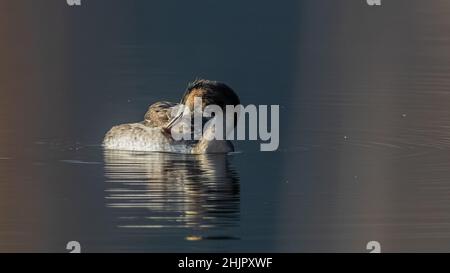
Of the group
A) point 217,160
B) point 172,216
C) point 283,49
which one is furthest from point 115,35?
point 172,216

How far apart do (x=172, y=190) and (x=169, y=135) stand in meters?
2.37

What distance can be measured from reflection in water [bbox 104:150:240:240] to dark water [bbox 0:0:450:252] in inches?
0.9

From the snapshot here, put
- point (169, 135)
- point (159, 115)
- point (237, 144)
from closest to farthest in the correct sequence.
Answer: point (169, 135)
point (237, 144)
point (159, 115)

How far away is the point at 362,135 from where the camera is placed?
1834 centimetres

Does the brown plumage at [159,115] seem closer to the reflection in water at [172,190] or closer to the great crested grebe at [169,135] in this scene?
the great crested grebe at [169,135]

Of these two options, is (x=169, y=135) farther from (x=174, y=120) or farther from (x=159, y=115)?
(x=159, y=115)

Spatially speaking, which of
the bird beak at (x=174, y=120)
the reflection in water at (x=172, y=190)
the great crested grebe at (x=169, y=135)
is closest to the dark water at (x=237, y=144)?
the reflection in water at (x=172, y=190)

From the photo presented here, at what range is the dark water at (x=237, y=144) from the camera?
47.0 ft

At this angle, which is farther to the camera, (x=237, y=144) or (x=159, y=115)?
(x=159, y=115)

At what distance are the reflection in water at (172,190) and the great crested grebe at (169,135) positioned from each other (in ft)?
0.55

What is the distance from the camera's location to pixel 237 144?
18.2 meters

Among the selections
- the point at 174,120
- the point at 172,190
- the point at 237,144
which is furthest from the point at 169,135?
the point at 172,190

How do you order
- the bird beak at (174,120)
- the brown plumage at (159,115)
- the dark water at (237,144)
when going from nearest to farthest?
the dark water at (237,144) → the bird beak at (174,120) → the brown plumage at (159,115)

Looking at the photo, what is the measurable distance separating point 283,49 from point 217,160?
30.7 feet
